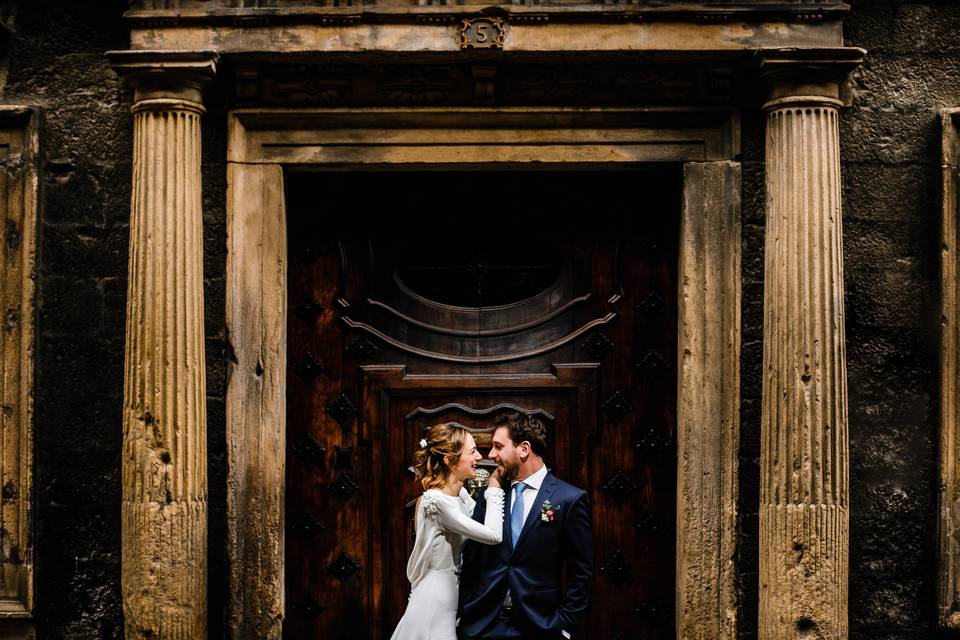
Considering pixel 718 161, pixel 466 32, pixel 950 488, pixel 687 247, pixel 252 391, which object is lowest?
pixel 950 488

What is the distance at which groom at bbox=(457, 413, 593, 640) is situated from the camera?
16.4 ft

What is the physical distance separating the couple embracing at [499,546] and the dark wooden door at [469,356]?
2.35 ft

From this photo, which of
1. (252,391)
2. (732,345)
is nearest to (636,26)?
(732,345)

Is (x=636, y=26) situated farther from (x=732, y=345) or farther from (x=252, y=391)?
(x=252, y=391)

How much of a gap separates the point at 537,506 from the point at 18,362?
8.67ft

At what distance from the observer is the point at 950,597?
18.4ft

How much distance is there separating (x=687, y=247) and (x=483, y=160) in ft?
3.56

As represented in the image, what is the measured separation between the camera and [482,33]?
5.57 meters

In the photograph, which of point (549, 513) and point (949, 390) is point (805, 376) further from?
point (549, 513)

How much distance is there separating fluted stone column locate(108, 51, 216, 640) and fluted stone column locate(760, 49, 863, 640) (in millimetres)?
2600

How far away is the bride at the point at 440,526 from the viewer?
515 centimetres

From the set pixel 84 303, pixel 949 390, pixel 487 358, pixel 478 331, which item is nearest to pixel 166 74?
pixel 84 303

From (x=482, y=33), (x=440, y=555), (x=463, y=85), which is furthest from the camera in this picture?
(x=463, y=85)

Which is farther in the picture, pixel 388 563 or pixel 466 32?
pixel 388 563
